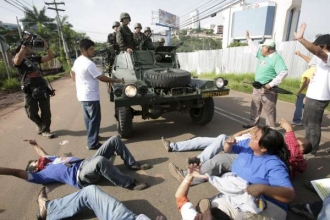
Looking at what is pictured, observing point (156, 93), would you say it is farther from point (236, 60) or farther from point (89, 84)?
point (236, 60)

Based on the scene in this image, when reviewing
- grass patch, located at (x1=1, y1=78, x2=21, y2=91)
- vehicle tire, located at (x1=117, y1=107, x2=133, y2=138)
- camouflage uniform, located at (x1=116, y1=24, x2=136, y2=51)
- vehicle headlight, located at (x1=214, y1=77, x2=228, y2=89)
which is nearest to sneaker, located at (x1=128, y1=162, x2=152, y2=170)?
vehicle tire, located at (x1=117, y1=107, x2=133, y2=138)

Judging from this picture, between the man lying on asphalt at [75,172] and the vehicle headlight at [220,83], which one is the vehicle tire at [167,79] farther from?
the man lying on asphalt at [75,172]

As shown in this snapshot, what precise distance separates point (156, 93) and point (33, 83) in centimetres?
243

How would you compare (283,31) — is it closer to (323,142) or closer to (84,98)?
(323,142)

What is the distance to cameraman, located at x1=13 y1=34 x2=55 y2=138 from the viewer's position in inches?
157

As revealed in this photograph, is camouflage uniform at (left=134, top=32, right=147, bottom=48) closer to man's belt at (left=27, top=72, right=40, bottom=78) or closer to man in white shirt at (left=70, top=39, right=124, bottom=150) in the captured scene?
man's belt at (left=27, top=72, right=40, bottom=78)

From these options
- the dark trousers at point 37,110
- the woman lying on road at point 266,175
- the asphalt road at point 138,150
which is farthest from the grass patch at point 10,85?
the woman lying on road at point 266,175

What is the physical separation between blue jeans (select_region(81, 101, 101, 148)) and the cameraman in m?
1.24

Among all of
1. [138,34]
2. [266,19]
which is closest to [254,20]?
[266,19]

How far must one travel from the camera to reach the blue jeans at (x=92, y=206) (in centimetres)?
210

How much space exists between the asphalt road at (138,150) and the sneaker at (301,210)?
10.6 inches

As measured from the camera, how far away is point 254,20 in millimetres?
30906

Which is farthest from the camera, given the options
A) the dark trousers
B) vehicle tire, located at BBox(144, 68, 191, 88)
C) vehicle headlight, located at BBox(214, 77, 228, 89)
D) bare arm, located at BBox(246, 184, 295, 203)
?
vehicle headlight, located at BBox(214, 77, 228, 89)

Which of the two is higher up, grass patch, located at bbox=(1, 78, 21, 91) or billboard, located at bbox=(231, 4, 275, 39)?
billboard, located at bbox=(231, 4, 275, 39)
